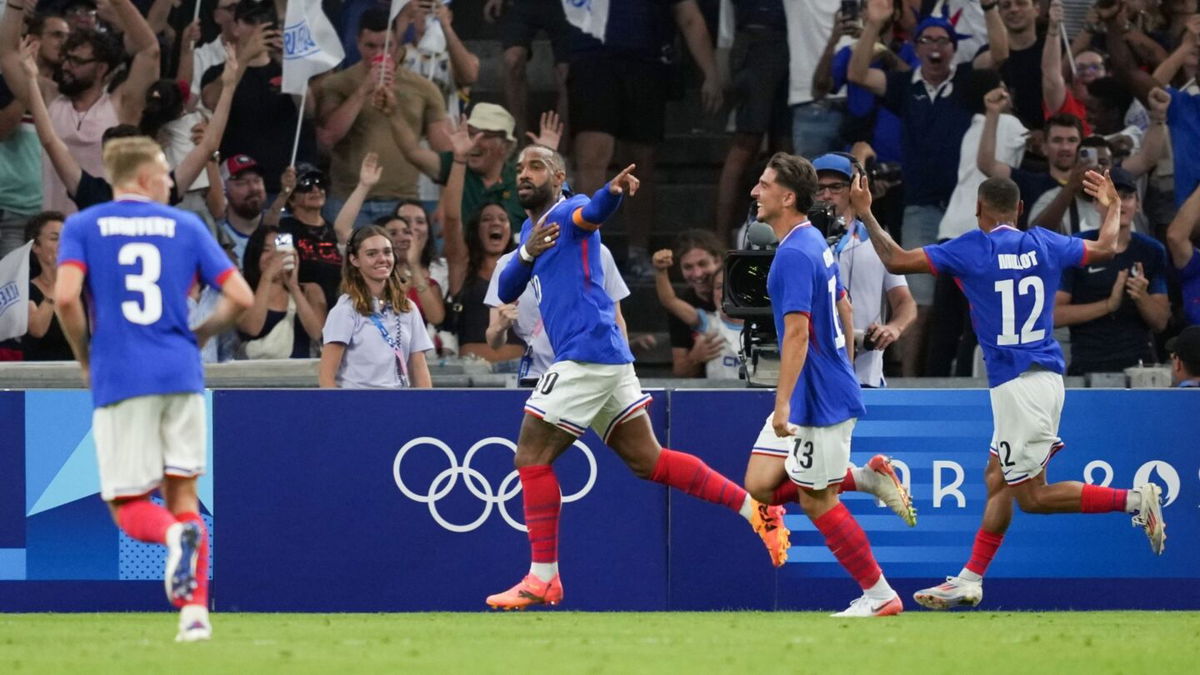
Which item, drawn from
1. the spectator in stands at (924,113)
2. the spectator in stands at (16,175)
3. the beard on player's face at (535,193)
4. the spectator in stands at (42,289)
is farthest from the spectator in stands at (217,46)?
the beard on player's face at (535,193)

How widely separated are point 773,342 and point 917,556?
144 cm

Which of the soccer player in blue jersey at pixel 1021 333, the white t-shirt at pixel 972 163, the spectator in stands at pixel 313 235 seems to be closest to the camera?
the soccer player in blue jersey at pixel 1021 333

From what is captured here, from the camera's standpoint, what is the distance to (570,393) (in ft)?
30.4

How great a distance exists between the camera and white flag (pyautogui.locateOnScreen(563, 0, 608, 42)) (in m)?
14.3

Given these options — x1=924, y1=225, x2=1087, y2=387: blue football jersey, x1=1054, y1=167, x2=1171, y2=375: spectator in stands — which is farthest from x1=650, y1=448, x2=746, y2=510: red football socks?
x1=1054, y1=167, x2=1171, y2=375: spectator in stands

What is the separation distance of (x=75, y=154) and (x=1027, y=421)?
7.20 m

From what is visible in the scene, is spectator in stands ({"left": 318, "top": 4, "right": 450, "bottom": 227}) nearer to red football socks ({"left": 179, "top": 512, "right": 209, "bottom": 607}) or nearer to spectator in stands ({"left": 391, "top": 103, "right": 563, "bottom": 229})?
spectator in stands ({"left": 391, "top": 103, "right": 563, "bottom": 229})

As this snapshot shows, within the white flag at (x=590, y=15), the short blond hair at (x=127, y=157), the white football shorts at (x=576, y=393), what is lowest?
the white football shorts at (x=576, y=393)

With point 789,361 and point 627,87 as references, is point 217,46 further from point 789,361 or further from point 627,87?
point 789,361

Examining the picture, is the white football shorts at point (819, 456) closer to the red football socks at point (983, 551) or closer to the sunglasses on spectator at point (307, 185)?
the red football socks at point (983, 551)

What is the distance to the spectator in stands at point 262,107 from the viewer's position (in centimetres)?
1379

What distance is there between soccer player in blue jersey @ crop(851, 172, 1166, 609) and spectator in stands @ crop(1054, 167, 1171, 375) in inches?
118

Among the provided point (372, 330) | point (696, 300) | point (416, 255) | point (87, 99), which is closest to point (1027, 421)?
point (372, 330)

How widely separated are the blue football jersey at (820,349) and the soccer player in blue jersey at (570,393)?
96 cm
